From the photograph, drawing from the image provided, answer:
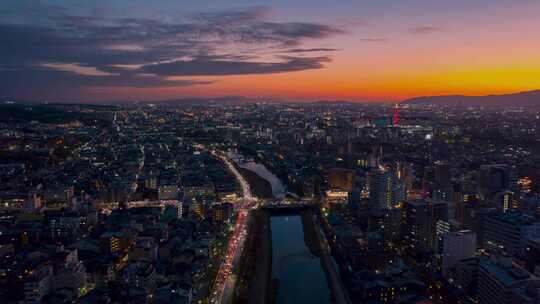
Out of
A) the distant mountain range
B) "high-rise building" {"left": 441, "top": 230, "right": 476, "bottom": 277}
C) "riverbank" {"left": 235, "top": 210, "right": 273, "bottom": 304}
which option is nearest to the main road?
"riverbank" {"left": 235, "top": 210, "right": 273, "bottom": 304}

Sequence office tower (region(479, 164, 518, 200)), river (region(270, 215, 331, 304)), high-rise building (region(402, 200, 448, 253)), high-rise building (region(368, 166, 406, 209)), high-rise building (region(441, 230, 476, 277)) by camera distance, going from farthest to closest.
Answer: office tower (region(479, 164, 518, 200)) < high-rise building (region(368, 166, 406, 209)) < high-rise building (region(402, 200, 448, 253)) < high-rise building (region(441, 230, 476, 277)) < river (region(270, 215, 331, 304))

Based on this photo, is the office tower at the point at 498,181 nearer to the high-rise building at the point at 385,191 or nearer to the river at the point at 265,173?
the high-rise building at the point at 385,191

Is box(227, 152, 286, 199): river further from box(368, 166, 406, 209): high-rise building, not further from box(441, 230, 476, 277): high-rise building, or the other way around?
box(441, 230, 476, 277): high-rise building

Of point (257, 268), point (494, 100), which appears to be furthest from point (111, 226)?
Result: point (494, 100)

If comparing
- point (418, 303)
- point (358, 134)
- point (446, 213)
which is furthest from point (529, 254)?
point (358, 134)

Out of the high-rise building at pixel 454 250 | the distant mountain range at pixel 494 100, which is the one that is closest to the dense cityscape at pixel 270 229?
the high-rise building at pixel 454 250

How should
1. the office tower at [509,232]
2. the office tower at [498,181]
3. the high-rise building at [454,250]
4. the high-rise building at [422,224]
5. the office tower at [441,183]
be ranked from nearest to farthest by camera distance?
the high-rise building at [454,250] → the office tower at [509,232] → the high-rise building at [422,224] → the office tower at [441,183] → the office tower at [498,181]
